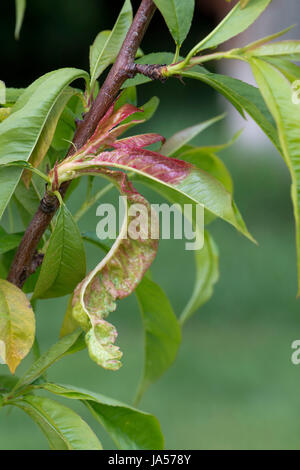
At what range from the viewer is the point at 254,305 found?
1.83 meters

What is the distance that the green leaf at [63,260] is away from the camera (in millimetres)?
261

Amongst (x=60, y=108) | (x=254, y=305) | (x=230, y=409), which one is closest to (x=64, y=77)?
(x=60, y=108)

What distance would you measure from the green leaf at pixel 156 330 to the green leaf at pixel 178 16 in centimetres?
13

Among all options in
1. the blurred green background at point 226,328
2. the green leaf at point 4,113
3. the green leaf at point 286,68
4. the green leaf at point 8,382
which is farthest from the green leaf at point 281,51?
the blurred green background at point 226,328

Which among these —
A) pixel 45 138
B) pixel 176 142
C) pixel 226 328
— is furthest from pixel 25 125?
pixel 226 328

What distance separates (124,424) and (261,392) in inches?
48.1

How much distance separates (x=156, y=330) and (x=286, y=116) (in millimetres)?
190

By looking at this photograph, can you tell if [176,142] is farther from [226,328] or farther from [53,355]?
[226,328]

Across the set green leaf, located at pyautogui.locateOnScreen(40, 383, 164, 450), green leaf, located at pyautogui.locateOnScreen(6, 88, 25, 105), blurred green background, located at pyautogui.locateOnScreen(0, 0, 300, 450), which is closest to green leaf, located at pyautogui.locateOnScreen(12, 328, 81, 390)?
green leaf, located at pyautogui.locateOnScreen(40, 383, 164, 450)

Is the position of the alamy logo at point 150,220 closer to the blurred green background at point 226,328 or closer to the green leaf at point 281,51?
the green leaf at point 281,51

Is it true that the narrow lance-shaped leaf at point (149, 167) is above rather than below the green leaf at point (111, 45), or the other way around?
below

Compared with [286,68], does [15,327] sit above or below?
below

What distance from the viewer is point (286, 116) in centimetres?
20

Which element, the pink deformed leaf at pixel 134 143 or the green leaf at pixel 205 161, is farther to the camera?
the green leaf at pixel 205 161
